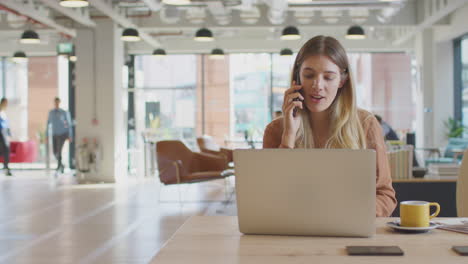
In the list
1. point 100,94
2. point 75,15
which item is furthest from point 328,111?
point 100,94

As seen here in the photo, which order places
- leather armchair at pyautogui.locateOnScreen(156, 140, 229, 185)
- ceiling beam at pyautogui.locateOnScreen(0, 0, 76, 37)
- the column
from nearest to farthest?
leather armchair at pyautogui.locateOnScreen(156, 140, 229, 185) → ceiling beam at pyautogui.locateOnScreen(0, 0, 76, 37) → the column

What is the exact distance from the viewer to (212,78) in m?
14.7

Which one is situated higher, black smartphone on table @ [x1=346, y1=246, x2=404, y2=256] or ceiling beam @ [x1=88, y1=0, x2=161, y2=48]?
ceiling beam @ [x1=88, y1=0, x2=161, y2=48]

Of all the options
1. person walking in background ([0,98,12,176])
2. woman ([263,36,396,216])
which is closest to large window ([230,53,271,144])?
person walking in background ([0,98,12,176])

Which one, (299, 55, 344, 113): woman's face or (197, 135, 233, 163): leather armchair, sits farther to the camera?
(197, 135, 233, 163): leather armchair

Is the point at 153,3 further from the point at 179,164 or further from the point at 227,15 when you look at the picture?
the point at 179,164

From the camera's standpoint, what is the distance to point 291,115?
2082mm

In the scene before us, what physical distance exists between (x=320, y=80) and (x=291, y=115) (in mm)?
163

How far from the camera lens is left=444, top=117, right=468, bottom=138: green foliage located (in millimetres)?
11275

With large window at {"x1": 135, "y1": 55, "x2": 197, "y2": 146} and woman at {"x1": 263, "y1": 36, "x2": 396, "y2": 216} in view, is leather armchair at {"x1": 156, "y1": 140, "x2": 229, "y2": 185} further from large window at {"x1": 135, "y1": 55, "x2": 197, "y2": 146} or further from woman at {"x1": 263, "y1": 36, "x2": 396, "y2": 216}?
large window at {"x1": 135, "y1": 55, "x2": 197, "y2": 146}

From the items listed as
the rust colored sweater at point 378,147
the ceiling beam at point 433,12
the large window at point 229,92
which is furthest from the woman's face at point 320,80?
the large window at point 229,92

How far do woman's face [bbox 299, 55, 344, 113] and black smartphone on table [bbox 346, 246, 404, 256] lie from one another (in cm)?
78

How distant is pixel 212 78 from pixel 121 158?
13.1ft

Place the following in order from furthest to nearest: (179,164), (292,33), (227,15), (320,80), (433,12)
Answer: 1. (227,15)
2. (433,12)
3. (292,33)
4. (179,164)
5. (320,80)
